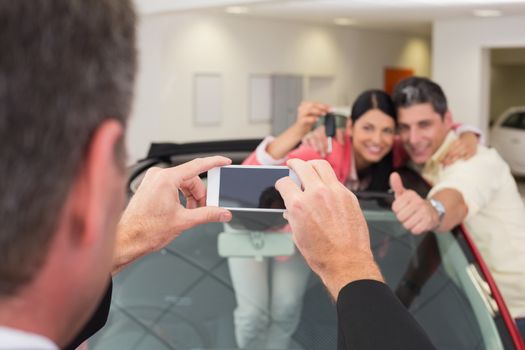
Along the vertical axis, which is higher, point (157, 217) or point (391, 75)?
point (391, 75)

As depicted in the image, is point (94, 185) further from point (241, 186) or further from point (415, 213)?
point (415, 213)

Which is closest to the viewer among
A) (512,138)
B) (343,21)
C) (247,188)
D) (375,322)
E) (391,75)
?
(375,322)

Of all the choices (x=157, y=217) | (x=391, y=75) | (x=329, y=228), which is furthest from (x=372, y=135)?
(x=391, y=75)

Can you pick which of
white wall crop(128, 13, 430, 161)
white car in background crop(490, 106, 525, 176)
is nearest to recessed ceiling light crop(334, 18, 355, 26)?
white wall crop(128, 13, 430, 161)

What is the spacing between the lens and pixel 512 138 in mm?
14281

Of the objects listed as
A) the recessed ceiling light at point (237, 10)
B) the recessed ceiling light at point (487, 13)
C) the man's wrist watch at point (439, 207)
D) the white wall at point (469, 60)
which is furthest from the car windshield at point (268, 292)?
the white wall at point (469, 60)

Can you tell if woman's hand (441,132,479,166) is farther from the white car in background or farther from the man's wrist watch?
the white car in background

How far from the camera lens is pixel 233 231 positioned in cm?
223

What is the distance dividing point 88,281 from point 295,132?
7.11 feet

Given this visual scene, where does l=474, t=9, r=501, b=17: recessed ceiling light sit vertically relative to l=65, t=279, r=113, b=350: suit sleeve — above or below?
above

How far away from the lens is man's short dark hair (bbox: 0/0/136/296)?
64 cm

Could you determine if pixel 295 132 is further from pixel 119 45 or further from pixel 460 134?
pixel 119 45

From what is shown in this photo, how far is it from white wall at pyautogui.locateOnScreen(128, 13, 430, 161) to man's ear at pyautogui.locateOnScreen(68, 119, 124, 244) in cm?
990

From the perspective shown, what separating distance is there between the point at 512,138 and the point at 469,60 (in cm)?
169
